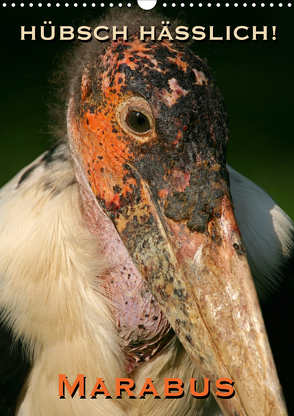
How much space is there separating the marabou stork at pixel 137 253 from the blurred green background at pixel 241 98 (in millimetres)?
2982

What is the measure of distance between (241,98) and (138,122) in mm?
4347

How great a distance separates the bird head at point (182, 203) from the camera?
53.2 inches

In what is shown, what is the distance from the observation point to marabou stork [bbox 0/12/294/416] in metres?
1.40

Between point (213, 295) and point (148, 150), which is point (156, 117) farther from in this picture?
point (213, 295)

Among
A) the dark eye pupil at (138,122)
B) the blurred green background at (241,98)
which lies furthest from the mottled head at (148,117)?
the blurred green background at (241,98)

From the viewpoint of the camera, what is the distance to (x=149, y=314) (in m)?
1.67

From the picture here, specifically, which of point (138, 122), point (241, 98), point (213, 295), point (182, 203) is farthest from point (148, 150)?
point (241, 98)

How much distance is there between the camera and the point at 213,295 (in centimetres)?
139

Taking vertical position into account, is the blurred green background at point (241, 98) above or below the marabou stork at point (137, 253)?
above

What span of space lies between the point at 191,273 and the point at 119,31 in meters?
0.83

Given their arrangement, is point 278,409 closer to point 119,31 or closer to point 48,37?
point 119,31

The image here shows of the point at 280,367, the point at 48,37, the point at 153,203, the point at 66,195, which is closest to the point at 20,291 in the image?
the point at 66,195

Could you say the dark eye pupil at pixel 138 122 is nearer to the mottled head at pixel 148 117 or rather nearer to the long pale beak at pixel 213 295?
the mottled head at pixel 148 117

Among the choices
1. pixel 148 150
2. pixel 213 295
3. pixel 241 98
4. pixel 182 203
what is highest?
pixel 241 98
